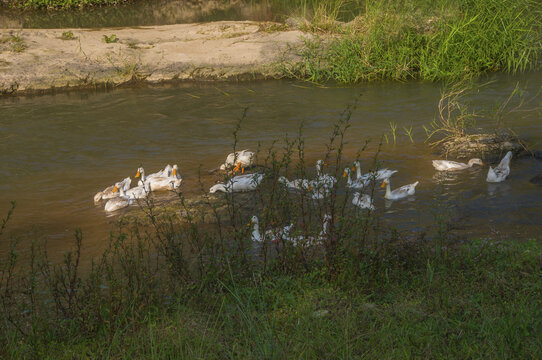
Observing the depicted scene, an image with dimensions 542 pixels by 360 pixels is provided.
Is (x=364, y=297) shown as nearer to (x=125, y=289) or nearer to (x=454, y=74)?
(x=125, y=289)

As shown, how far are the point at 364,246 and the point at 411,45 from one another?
28.5 ft

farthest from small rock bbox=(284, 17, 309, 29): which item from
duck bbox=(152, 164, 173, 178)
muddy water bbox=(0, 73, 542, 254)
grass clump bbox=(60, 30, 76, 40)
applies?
duck bbox=(152, 164, 173, 178)

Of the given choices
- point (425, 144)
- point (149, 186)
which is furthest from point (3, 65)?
point (425, 144)

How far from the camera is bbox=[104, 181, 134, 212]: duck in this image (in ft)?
24.2

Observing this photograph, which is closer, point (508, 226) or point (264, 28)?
point (508, 226)

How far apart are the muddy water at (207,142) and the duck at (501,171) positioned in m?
0.12

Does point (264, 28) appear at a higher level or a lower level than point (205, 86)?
higher

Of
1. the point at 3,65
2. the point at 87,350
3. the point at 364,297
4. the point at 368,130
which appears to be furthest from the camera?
the point at 3,65

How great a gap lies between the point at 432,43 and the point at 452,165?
5.03 m

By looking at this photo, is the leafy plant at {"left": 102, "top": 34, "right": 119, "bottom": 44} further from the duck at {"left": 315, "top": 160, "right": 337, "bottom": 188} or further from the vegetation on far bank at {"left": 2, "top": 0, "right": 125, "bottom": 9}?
the vegetation on far bank at {"left": 2, "top": 0, "right": 125, "bottom": 9}

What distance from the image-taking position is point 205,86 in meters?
13.5

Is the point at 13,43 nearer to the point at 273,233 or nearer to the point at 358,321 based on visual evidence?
the point at 273,233

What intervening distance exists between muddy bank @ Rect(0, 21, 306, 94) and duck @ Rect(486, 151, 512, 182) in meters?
6.61

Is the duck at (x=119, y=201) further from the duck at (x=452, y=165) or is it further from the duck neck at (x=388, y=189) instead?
the duck at (x=452, y=165)
